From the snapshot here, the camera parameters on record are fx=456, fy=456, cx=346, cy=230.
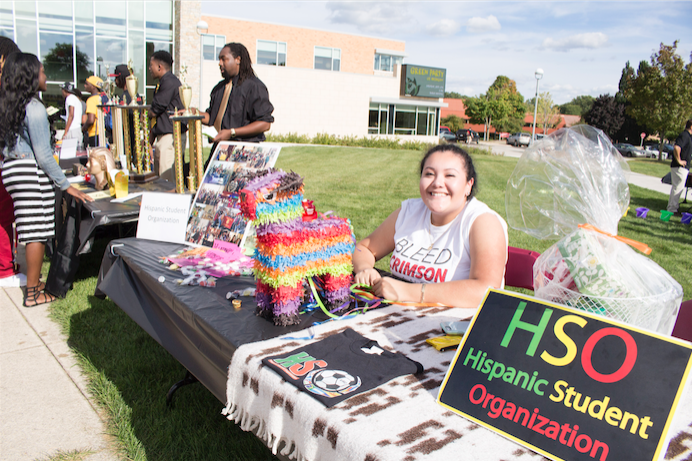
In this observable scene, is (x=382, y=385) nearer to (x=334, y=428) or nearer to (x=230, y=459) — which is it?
(x=334, y=428)

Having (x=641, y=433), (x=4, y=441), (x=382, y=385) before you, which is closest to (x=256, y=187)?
(x=382, y=385)

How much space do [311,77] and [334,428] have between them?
27.3m

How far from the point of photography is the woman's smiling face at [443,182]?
2029mm

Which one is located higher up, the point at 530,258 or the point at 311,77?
the point at 311,77

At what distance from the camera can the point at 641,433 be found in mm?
905

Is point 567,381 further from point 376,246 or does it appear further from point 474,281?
point 376,246

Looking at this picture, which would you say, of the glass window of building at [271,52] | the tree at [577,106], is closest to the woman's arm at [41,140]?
the glass window of building at [271,52]

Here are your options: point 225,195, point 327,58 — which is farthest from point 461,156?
point 327,58

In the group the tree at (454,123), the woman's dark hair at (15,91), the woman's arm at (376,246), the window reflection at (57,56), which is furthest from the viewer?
the tree at (454,123)

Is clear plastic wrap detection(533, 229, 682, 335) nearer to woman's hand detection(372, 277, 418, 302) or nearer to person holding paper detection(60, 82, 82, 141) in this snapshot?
woman's hand detection(372, 277, 418, 302)

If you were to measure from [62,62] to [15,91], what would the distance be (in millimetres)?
17983

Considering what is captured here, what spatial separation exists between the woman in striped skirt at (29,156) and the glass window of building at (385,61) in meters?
33.4

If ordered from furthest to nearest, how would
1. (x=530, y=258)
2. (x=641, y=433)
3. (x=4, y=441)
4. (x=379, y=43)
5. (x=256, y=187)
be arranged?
(x=379, y=43) < (x=530, y=258) < (x=4, y=441) < (x=256, y=187) < (x=641, y=433)

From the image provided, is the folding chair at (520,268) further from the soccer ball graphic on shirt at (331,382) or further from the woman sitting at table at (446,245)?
the soccer ball graphic on shirt at (331,382)
